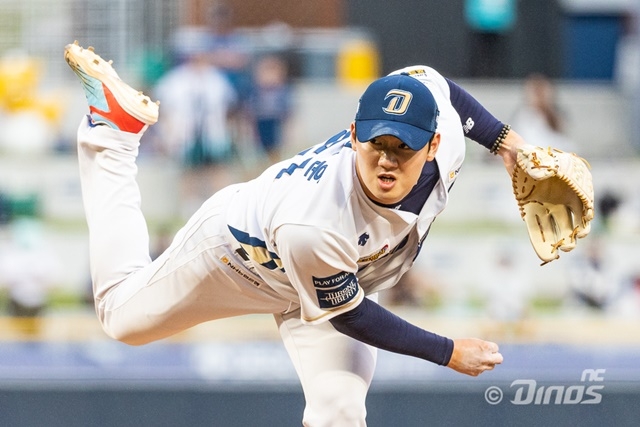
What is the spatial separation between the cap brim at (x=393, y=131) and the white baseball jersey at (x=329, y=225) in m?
0.23

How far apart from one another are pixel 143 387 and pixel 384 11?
7796 millimetres

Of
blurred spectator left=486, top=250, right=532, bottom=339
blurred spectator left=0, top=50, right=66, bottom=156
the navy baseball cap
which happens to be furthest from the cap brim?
blurred spectator left=0, top=50, right=66, bottom=156

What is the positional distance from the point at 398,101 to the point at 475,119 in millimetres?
860

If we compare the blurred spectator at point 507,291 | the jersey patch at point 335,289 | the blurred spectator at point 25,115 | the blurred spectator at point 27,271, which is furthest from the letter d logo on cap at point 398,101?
the blurred spectator at point 25,115

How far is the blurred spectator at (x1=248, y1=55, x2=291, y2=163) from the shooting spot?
10.4 meters

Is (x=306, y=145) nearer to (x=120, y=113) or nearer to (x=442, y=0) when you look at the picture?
(x=442, y=0)

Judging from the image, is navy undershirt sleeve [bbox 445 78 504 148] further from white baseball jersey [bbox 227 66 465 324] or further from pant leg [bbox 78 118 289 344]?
pant leg [bbox 78 118 289 344]

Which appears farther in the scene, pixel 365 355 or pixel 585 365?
pixel 585 365

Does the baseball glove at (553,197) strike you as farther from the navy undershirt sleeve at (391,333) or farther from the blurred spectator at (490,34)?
the blurred spectator at (490,34)

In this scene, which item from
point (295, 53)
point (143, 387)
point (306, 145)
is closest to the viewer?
point (143, 387)

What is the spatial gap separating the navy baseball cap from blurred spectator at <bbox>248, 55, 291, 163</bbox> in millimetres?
6330

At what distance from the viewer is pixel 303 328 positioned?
15.6 ft

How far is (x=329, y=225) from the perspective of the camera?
4.10m

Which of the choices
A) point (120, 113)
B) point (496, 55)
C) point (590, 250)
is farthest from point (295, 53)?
point (120, 113)
